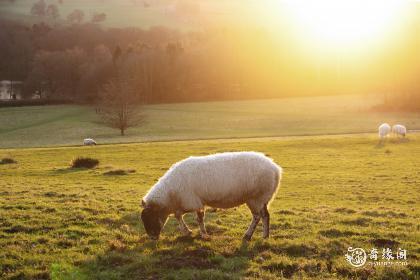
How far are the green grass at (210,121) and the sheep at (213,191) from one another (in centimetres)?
4637

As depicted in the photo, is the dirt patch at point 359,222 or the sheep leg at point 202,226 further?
the dirt patch at point 359,222

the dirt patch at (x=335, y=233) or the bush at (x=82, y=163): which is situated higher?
the dirt patch at (x=335, y=233)

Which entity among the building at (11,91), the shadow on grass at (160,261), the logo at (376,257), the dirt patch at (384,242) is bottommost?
the dirt patch at (384,242)

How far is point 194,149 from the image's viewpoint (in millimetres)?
40531

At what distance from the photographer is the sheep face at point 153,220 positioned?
12297 millimetres

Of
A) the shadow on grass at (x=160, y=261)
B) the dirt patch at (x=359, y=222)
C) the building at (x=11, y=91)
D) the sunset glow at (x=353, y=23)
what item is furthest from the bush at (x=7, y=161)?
the sunset glow at (x=353, y=23)

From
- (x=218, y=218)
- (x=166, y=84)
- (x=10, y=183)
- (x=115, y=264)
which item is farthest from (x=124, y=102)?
(x=115, y=264)

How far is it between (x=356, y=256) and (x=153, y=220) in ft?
17.9

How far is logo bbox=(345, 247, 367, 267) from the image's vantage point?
10.1 metres

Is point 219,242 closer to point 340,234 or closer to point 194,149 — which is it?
point 340,234

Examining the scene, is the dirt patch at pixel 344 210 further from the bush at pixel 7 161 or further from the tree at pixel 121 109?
the tree at pixel 121 109

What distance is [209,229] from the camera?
13.4 meters

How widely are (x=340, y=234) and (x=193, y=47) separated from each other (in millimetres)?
116141

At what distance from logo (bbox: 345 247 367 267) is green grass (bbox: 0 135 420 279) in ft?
0.69
